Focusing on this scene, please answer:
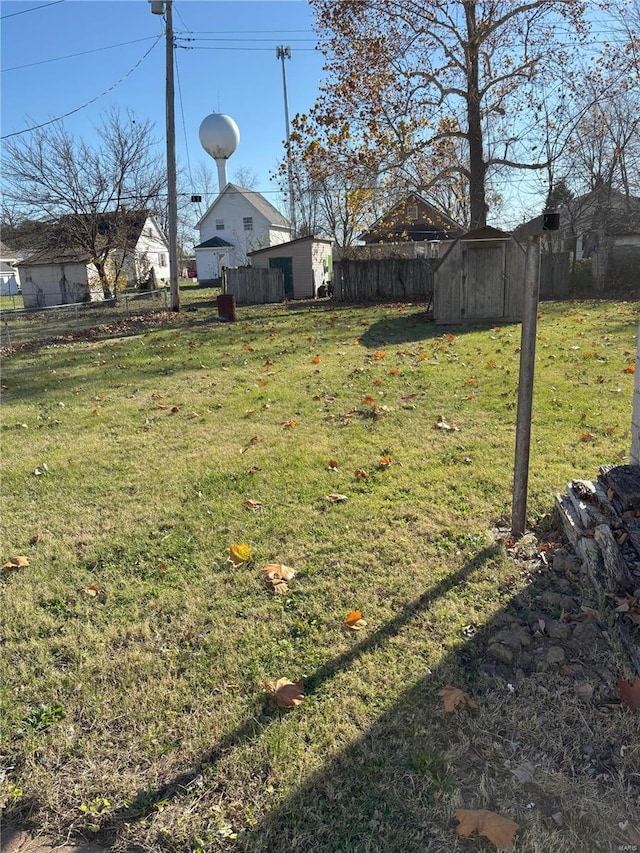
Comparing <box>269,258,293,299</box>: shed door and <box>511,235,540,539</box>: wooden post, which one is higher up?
<box>269,258,293,299</box>: shed door

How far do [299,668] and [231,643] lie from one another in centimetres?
39

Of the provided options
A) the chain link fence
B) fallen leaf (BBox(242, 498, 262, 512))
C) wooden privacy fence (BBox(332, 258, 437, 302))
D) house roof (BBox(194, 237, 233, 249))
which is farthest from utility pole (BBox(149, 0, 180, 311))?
house roof (BBox(194, 237, 233, 249))

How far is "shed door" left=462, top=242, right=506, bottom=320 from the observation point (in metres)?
13.0

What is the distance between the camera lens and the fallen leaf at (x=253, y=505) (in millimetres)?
4184

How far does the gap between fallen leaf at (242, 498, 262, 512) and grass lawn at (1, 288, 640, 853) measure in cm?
1

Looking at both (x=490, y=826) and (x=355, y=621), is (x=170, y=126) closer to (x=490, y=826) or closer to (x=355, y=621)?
(x=355, y=621)

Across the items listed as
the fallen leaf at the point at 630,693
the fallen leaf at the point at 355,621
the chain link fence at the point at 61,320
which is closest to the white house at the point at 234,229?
the chain link fence at the point at 61,320

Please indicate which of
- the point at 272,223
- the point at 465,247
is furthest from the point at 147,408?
the point at 272,223

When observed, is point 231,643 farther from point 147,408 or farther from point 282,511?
point 147,408

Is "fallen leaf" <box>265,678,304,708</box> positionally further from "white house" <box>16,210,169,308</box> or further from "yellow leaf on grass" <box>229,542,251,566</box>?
"white house" <box>16,210,169,308</box>

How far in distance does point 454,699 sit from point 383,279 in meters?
20.8

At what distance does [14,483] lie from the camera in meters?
4.96

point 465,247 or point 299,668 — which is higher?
point 465,247

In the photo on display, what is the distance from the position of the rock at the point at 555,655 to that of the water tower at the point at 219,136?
151 ft
